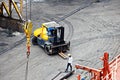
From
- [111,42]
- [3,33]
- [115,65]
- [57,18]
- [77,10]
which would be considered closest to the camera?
[115,65]

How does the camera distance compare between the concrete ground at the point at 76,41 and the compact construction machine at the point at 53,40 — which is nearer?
the concrete ground at the point at 76,41

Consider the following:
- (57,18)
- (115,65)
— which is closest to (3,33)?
(57,18)

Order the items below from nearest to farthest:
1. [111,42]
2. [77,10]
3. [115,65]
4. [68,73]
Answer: [115,65], [68,73], [111,42], [77,10]

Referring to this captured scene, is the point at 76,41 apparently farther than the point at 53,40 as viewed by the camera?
Yes

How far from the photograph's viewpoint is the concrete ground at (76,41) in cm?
2209

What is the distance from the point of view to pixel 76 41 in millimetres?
26859

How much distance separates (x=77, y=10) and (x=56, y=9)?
7.57ft

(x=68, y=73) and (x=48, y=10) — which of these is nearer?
(x=68, y=73)

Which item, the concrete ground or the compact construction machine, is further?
the compact construction machine

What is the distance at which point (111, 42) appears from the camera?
26.3m

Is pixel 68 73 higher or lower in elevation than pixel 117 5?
lower

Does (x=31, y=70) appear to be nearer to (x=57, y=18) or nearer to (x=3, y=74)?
(x=3, y=74)

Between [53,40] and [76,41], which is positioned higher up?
[53,40]

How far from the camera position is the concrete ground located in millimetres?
22094
